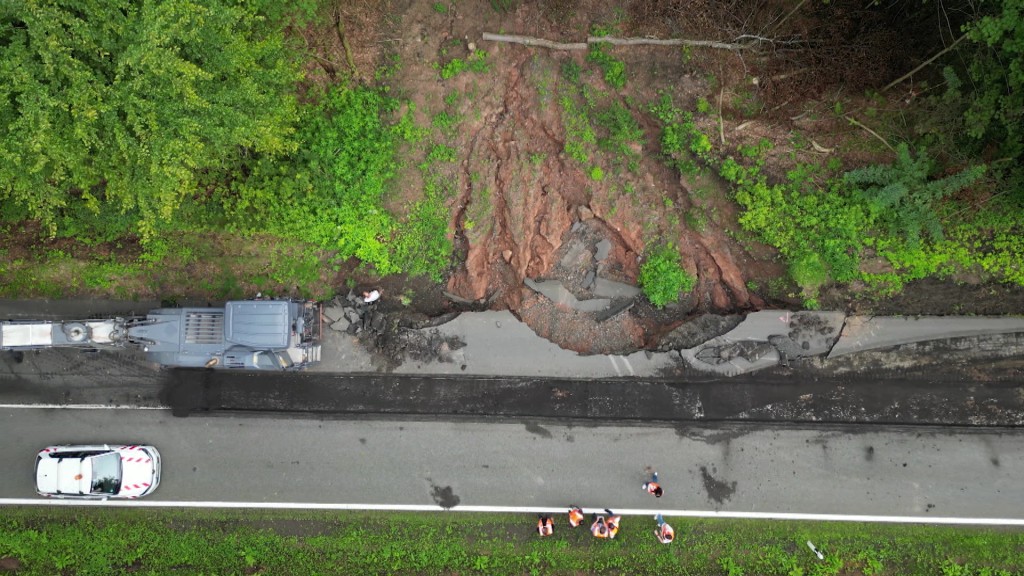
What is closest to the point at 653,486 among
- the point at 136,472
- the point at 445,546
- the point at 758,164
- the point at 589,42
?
the point at 445,546

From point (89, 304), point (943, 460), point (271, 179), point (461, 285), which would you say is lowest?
point (943, 460)

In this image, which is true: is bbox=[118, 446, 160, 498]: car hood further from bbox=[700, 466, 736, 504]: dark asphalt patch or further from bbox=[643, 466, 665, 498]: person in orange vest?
bbox=[700, 466, 736, 504]: dark asphalt patch

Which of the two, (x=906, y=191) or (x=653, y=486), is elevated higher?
(x=906, y=191)

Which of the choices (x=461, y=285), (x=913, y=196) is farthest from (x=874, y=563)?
(x=461, y=285)

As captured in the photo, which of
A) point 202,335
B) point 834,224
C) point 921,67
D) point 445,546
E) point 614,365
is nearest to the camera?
point 202,335

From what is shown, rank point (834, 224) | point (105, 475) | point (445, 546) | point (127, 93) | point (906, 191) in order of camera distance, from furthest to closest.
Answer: point (445, 546)
point (105, 475)
point (834, 224)
point (906, 191)
point (127, 93)

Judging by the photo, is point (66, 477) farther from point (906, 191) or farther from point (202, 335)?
point (906, 191)

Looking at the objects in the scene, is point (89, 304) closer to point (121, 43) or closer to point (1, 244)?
point (1, 244)
